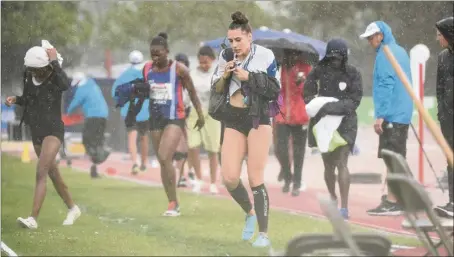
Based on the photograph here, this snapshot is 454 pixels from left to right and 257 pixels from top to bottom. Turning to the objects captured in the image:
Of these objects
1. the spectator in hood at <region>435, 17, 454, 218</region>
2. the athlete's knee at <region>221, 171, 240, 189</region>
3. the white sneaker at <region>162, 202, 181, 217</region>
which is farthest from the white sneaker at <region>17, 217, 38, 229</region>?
the spectator in hood at <region>435, 17, 454, 218</region>

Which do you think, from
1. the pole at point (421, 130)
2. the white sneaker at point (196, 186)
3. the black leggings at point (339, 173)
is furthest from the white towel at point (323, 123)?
the white sneaker at point (196, 186)

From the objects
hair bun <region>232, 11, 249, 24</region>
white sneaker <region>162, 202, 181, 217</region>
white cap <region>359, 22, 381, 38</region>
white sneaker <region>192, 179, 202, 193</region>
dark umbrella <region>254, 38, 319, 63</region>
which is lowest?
white sneaker <region>162, 202, 181, 217</region>

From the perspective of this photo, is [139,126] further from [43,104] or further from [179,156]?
[43,104]

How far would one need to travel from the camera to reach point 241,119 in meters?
6.82

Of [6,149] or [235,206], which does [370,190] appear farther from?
[6,149]

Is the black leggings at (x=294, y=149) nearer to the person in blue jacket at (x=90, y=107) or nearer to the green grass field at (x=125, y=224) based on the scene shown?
the green grass field at (x=125, y=224)

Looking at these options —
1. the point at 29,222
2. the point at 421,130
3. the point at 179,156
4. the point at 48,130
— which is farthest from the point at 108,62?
the point at 421,130

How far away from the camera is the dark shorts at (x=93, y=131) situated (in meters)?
7.76

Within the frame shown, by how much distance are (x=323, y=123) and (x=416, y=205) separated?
7.90 ft

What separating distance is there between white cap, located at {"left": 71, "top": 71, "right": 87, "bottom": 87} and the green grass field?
63cm

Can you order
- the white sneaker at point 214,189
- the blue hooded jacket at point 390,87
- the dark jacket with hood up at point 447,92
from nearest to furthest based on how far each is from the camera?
the dark jacket with hood up at point 447,92 < the blue hooded jacket at point 390,87 < the white sneaker at point 214,189

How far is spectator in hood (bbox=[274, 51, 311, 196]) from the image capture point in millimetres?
7062

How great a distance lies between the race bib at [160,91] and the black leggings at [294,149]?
79 centimetres

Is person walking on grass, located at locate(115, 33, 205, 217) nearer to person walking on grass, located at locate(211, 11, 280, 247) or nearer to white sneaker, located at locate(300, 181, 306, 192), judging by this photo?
person walking on grass, located at locate(211, 11, 280, 247)
